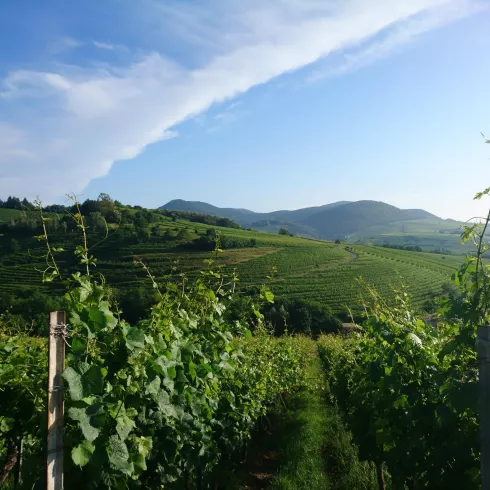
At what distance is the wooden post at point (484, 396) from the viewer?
200 centimetres

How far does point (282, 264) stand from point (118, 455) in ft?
208

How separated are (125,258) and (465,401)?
62.0 metres

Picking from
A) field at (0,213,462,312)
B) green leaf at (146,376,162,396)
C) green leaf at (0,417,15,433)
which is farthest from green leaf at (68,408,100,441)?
field at (0,213,462,312)

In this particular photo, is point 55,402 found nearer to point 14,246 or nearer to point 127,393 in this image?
point 127,393

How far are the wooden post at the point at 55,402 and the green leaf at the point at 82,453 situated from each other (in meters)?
0.08

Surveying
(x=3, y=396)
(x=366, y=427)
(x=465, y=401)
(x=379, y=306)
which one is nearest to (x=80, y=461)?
(x=3, y=396)

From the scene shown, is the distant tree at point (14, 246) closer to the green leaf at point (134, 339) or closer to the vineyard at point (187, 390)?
the vineyard at point (187, 390)

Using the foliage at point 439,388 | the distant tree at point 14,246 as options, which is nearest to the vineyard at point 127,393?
the foliage at point 439,388

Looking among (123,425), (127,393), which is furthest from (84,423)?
(127,393)

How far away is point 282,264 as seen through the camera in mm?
65625

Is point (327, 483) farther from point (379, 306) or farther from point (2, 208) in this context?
point (2, 208)

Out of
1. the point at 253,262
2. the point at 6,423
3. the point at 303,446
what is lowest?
the point at 303,446

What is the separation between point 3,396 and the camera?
331cm

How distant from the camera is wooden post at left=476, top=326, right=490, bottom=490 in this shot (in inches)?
78.5
